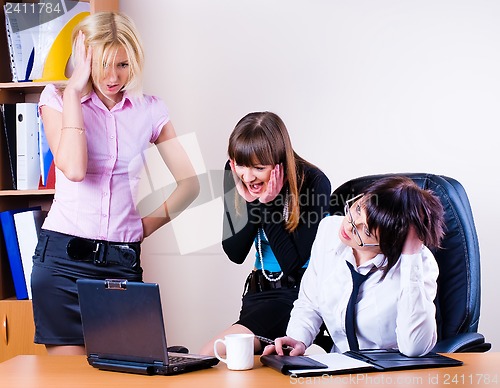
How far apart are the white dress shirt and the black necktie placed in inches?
0.7

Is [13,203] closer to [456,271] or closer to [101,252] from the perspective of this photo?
[101,252]

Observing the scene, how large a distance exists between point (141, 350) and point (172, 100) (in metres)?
1.76

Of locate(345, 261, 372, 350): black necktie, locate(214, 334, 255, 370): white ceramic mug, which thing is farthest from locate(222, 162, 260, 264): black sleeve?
locate(214, 334, 255, 370): white ceramic mug

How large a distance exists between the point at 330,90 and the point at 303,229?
91cm

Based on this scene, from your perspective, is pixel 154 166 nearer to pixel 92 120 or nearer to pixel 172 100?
pixel 172 100

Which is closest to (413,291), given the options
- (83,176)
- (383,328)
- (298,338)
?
(383,328)

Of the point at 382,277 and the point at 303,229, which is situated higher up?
the point at 303,229

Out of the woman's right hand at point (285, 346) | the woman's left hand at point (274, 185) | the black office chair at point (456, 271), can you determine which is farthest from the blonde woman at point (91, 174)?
the black office chair at point (456, 271)

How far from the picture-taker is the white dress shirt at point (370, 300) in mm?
1891

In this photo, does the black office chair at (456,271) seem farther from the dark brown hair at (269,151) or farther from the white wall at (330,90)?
the white wall at (330,90)

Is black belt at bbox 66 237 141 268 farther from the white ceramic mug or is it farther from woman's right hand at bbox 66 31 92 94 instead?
the white ceramic mug

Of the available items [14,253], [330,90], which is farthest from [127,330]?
[330,90]

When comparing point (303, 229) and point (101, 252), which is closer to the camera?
point (101, 252)

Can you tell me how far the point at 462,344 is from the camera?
2.01m
